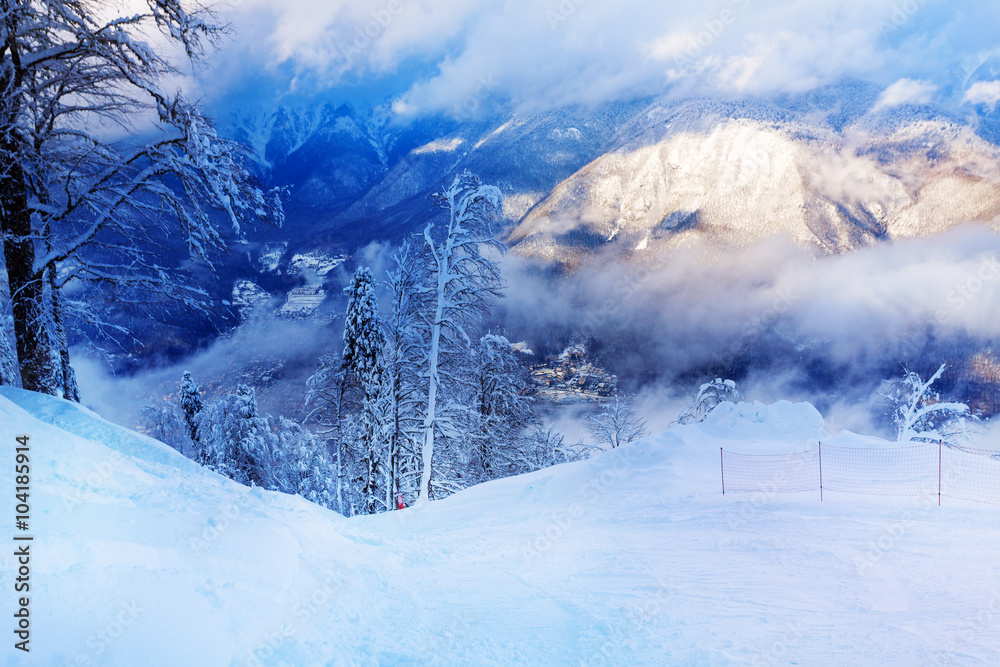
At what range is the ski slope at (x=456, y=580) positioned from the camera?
304cm

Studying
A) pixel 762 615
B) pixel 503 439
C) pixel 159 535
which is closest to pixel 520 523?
pixel 762 615

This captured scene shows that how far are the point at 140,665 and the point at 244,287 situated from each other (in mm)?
211793

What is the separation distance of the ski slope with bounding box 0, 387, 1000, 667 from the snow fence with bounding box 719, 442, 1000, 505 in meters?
1.27

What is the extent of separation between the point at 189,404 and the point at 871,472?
34.2 metres

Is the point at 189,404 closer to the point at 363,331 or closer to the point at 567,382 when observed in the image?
the point at 363,331

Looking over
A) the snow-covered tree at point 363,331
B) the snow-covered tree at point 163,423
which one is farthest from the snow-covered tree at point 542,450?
the snow-covered tree at point 163,423

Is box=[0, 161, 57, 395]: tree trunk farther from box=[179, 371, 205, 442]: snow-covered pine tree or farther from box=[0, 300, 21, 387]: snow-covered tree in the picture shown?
box=[179, 371, 205, 442]: snow-covered pine tree

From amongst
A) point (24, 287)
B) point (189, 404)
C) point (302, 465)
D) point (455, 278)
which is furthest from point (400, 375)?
point (302, 465)

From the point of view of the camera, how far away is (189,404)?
1244 inches

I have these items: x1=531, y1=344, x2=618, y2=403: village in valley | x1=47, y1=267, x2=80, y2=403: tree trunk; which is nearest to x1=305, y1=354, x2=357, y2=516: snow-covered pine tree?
x1=47, y1=267, x2=80, y2=403: tree trunk

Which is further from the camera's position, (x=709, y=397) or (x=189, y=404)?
(x=709, y=397)

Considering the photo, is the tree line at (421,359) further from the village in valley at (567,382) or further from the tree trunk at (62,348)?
the village in valley at (567,382)

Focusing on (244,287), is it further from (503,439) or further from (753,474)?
(753,474)
